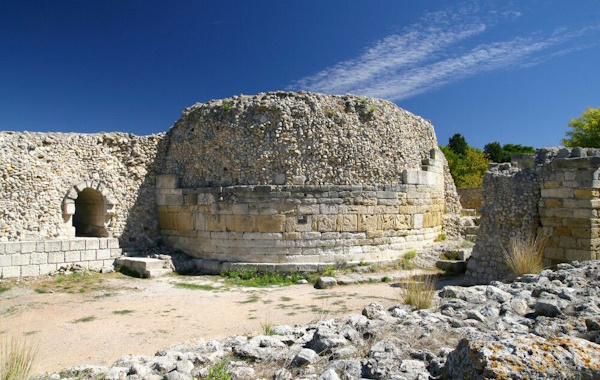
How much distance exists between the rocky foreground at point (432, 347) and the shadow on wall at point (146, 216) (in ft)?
28.6

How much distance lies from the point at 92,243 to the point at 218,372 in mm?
9619

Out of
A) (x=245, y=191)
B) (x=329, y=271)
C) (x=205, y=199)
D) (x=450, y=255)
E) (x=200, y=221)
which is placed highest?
(x=245, y=191)

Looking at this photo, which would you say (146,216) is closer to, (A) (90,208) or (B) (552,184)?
(A) (90,208)

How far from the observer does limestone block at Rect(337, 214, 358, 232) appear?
38.3 ft

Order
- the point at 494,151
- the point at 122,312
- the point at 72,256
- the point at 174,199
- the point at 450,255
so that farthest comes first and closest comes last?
the point at 494,151, the point at 174,199, the point at 450,255, the point at 72,256, the point at 122,312

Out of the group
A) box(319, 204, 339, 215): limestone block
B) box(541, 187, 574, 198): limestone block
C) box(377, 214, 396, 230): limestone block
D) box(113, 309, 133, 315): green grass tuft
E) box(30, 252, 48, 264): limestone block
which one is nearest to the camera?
box(113, 309, 133, 315): green grass tuft

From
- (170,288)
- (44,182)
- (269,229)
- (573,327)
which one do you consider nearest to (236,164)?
(269,229)

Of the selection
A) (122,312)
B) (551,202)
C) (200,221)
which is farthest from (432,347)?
(200,221)

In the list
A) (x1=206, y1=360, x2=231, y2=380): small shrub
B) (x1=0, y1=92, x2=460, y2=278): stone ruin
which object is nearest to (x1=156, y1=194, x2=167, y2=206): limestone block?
(x1=0, y1=92, x2=460, y2=278): stone ruin

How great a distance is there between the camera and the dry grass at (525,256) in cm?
848

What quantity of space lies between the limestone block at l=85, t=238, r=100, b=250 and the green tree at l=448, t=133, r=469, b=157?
41025 millimetres

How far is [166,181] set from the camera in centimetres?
1345

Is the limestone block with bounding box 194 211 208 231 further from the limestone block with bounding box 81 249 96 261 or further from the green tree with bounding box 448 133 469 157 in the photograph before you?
the green tree with bounding box 448 133 469 157

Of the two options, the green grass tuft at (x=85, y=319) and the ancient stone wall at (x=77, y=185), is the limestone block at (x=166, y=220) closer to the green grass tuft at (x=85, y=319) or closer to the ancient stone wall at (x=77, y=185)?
the ancient stone wall at (x=77, y=185)
